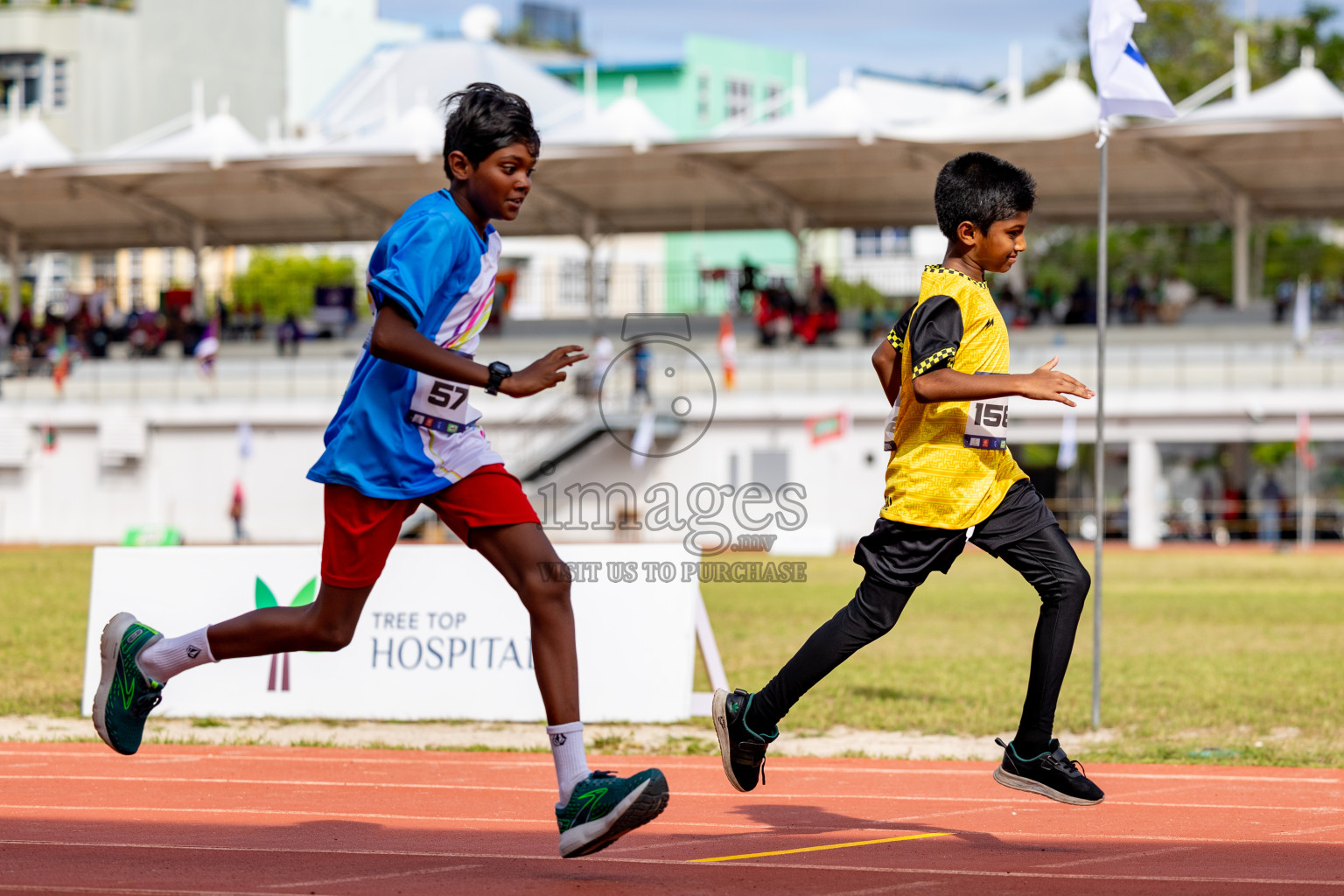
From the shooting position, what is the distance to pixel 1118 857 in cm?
538

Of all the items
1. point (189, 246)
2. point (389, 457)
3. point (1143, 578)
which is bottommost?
point (1143, 578)

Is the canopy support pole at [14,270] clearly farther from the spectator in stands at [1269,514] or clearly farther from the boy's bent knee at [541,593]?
the boy's bent knee at [541,593]

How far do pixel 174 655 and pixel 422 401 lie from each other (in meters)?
1.34

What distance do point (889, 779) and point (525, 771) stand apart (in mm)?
1687

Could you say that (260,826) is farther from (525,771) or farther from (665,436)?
(665,436)

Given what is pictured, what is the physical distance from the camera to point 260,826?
6000 mm

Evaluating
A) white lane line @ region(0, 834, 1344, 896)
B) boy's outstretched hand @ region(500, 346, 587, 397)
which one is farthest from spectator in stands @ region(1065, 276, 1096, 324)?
boy's outstretched hand @ region(500, 346, 587, 397)

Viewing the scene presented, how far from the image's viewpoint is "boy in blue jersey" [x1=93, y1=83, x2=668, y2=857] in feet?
15.4

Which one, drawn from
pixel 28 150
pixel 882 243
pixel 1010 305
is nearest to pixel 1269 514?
pixel 1010 305

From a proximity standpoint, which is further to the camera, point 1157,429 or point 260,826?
point 1157,429

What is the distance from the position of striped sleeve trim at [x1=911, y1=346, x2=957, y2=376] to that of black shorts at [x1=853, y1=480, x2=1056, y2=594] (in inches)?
20.8

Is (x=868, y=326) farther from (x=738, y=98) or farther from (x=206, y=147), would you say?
(x=738, y=98)

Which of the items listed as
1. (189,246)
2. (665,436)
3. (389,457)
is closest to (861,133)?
(665,436)

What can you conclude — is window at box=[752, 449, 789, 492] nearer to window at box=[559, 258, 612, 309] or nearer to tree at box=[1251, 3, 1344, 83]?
window at box=[559, 258, 612, 309]
